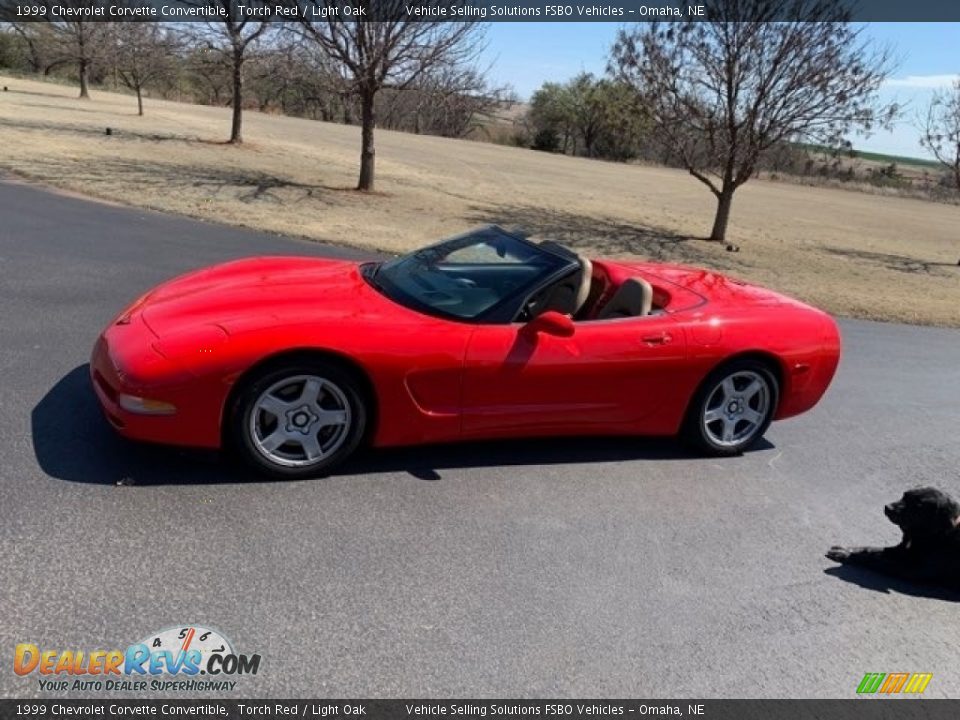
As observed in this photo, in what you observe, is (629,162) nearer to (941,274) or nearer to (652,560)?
(941,274)

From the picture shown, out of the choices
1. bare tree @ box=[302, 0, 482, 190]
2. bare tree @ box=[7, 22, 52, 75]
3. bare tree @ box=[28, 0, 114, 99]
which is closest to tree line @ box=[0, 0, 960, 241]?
bare tree @ box=[302, 0, 482, 190]

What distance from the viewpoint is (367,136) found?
18328 mm

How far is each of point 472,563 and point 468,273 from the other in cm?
196

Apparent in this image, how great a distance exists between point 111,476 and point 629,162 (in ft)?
208

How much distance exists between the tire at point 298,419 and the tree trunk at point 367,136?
14494mm

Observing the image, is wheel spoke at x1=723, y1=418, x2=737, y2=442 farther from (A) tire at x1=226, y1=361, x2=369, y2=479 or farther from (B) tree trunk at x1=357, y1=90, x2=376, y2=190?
(B) tree trunk at x1=357, y1=90, x2=376, y2=190

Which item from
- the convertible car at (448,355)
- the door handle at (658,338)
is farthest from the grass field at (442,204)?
the door handle at (658,338)

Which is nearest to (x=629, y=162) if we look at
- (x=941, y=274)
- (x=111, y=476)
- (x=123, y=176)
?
(x=941, y=274)

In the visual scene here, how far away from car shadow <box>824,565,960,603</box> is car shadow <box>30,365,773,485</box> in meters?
1.27

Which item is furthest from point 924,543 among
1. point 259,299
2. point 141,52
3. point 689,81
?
point 141,52

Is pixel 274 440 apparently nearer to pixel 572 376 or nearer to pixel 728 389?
pixel 572 376

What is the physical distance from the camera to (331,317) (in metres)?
3.91

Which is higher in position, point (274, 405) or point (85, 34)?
point (85, 34)

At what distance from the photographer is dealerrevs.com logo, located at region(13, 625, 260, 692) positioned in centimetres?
241
